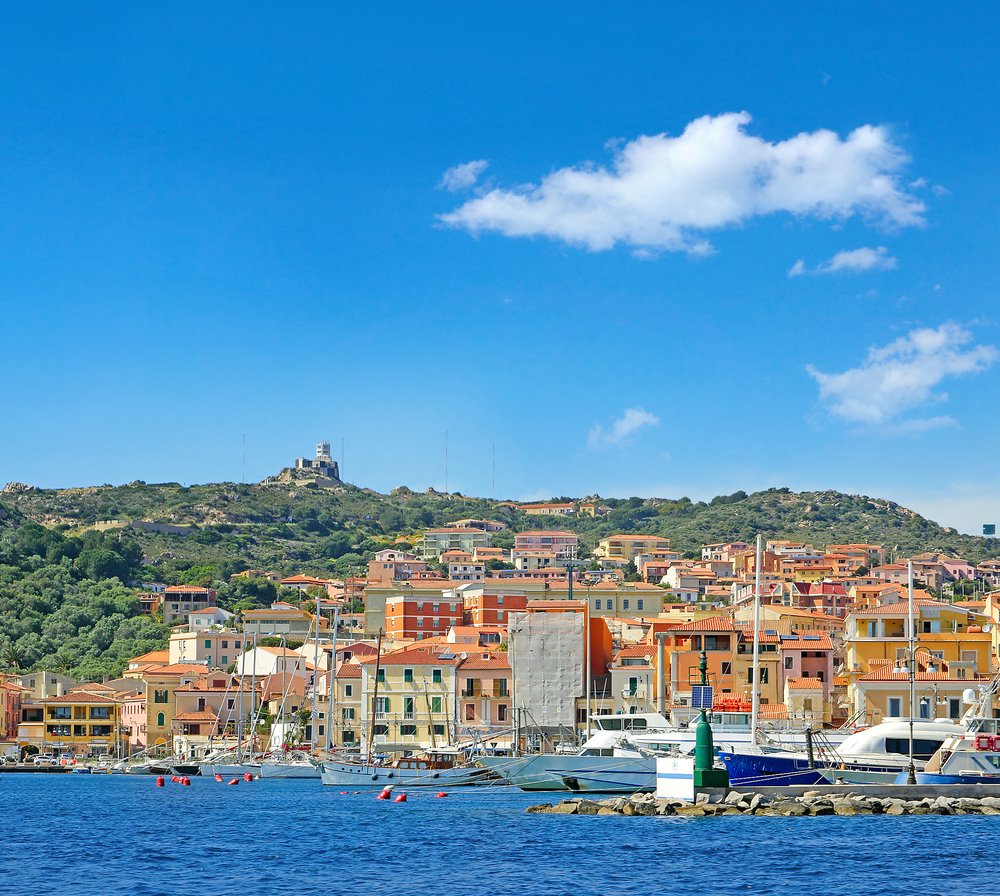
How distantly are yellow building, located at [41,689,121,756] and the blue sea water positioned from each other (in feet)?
218

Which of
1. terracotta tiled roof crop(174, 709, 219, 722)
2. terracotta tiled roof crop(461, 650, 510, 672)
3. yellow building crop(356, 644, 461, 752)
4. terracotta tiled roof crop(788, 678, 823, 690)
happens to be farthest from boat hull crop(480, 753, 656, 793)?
terracotta tiled roof crop(174, 709, 219, 722)

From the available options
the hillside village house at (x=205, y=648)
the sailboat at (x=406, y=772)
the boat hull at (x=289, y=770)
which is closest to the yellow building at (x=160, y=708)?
the hillside village house at (x=205, y=648)


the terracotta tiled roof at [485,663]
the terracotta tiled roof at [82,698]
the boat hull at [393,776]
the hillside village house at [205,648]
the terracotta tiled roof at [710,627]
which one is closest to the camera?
the boat hull at [393,776]

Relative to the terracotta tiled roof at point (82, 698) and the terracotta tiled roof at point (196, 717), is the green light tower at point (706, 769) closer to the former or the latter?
the terracotta tiled roof at point (196, 717)

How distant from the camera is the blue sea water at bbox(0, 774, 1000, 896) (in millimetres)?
34625

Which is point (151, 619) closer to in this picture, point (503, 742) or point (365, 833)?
point (503, 742)

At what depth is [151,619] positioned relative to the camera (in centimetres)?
15925

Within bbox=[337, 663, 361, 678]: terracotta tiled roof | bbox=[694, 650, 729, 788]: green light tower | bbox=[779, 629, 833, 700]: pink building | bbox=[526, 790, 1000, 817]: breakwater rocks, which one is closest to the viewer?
bbox=[526, 790, 1000, 817]: breakwater rocks

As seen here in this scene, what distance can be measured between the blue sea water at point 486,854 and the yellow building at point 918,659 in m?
21.5

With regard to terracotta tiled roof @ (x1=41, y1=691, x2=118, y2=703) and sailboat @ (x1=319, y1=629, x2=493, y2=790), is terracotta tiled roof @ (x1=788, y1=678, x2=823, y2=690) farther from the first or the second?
terracotta tiled roof @ (x1=41, y1=691, x2=118, y2=703)

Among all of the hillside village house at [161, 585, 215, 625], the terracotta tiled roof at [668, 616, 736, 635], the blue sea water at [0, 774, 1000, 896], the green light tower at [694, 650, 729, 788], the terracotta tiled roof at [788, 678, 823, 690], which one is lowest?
the blue sea water at [0, 774, 1000, 896]

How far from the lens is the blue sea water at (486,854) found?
3462 cm

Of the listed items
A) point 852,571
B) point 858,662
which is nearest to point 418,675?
point 858,662

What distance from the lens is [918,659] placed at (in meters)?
77.2
